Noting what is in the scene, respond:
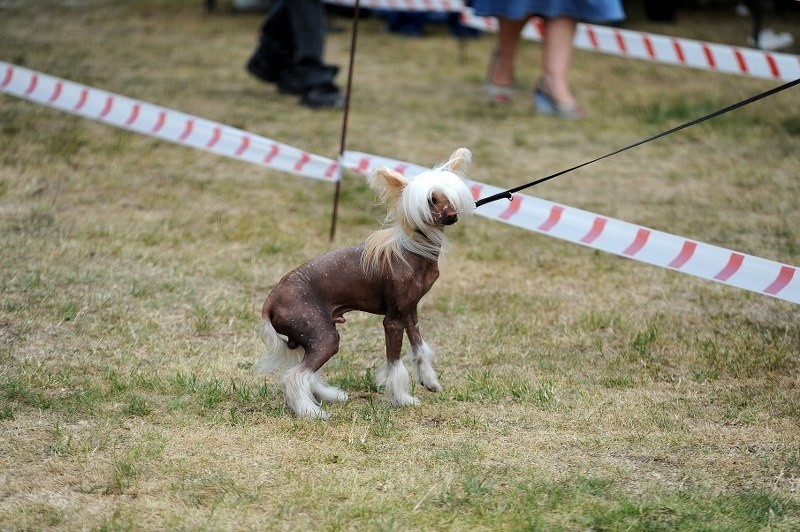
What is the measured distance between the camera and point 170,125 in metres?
6.06

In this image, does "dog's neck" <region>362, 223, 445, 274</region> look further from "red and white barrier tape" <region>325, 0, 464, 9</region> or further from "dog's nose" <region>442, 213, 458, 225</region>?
"red and white barrier tape" <region>325, 0, 464, 9</region>

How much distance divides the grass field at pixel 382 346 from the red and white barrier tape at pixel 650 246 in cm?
32

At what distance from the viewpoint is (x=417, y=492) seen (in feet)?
10.5

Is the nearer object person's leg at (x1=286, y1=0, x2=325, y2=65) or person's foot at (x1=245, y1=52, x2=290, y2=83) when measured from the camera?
person's leg at (x1=286, y1=0, x2=325, y2=65)

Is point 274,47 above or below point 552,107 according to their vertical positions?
above

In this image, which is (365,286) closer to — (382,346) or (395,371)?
(395,371)

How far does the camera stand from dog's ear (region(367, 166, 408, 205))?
3539 mm

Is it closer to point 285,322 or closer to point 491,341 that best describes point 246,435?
point 285,322

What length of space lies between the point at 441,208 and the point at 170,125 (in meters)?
3.01

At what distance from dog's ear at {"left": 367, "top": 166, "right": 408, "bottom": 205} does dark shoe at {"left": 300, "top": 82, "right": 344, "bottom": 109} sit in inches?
196

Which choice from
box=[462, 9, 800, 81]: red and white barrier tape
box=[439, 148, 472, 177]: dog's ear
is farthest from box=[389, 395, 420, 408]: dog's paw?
box=[462, 9, 800, 81]: red and white barrier tape

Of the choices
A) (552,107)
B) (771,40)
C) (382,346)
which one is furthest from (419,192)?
(771,40)

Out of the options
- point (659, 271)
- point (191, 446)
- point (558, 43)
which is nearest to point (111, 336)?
point (191, 446)

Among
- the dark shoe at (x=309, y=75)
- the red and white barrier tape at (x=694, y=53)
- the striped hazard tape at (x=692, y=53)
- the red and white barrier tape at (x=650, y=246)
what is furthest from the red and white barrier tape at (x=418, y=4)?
the red and white barrier tape at (x=650, y=246)
